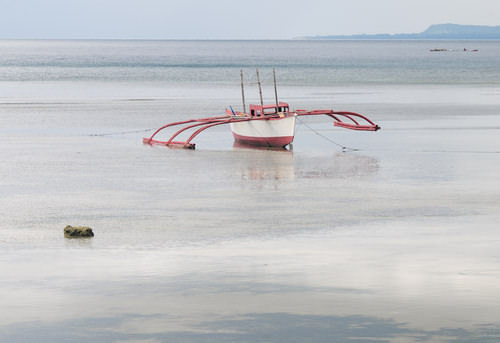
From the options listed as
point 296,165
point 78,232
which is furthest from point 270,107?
point 78,232

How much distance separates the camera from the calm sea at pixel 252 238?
1241 cm

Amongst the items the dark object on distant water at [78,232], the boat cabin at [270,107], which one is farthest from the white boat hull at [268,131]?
the dark object on distant water at [78,232]

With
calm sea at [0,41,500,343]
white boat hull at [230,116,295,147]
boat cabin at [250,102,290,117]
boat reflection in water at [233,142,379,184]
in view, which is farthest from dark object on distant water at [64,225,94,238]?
boat cabin at [250,102,290,117]

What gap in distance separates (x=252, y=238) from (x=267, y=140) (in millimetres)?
17741

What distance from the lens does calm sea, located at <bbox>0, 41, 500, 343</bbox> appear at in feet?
40.7

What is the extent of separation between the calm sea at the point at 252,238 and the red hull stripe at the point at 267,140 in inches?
23.2

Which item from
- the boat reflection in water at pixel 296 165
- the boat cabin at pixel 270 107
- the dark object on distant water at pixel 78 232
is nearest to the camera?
the dark object on distant water at pixel 78 232

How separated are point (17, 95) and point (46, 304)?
191ft

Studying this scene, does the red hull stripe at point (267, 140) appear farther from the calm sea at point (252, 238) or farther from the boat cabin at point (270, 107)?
the boat cabin at point (270, 107)

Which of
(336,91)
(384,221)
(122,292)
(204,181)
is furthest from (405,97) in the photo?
(122,292)

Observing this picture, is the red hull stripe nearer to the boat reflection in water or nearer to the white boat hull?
the white boat hull

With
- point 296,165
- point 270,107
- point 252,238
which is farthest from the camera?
point 270,107

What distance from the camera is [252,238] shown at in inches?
704

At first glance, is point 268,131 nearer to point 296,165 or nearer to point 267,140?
point 267,140
